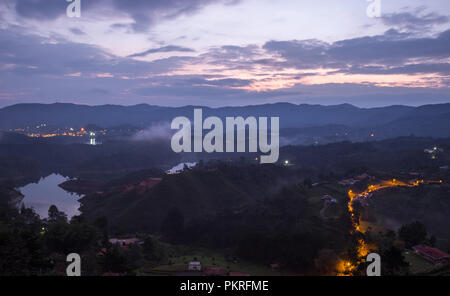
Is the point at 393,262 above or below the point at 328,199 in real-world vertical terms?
above

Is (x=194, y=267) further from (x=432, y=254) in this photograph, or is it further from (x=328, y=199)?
(x=328, y=199)

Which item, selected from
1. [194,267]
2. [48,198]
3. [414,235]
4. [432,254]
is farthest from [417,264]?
[48,198]

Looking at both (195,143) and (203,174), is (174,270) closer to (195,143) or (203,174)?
(203,174)

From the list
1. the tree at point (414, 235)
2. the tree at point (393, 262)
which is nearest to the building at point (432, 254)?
the tree at point (414, 235)

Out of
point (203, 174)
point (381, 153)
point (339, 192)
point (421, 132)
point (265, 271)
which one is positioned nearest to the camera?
point (265, 271)

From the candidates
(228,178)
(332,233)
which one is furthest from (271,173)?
(332,233)
